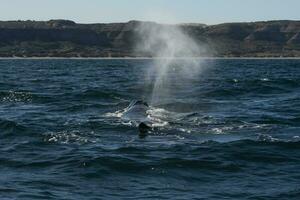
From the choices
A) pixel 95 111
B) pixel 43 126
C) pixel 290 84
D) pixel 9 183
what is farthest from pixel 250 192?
pixel 290 84

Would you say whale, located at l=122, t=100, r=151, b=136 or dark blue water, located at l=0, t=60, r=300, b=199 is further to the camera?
whale, located at l=122, t=100, r=151, b=136

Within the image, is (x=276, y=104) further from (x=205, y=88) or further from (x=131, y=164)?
(x=131, y=164)

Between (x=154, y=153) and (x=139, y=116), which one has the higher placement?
(x=139, y=116)

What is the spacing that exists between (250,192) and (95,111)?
23648mm

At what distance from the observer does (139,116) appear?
124ft

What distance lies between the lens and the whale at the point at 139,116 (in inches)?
1243

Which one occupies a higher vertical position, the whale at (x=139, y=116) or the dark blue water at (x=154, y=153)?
the whale at (x=139, y=116)

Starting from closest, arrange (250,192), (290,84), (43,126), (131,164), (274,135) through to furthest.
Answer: (250,192) < (131,164) < (274,135) < (43,126) < (290,84)

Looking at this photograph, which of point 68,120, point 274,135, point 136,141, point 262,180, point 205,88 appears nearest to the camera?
point 262,180

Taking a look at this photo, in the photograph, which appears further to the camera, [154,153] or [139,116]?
[139,116]

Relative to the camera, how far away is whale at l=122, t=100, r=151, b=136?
3158 cm

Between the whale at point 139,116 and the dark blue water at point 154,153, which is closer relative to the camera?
the dark blue water at point 154,153

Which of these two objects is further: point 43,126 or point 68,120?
point 68,120

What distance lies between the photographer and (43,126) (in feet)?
113
